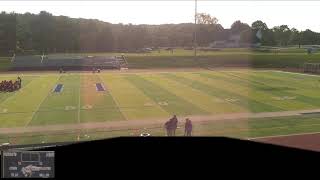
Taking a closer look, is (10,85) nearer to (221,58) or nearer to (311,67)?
(221,58)

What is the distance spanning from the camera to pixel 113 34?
871 cm

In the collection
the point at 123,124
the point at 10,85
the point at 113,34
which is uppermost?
the point at 113,34

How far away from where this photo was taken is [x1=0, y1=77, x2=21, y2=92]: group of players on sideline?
507 inches

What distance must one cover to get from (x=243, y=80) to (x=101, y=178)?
1216 cm

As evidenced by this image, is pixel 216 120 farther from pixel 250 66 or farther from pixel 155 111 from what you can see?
pixel 250 66

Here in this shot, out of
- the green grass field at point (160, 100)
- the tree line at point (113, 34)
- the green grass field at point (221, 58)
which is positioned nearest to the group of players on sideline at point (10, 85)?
the green grass field at point (160, 100)

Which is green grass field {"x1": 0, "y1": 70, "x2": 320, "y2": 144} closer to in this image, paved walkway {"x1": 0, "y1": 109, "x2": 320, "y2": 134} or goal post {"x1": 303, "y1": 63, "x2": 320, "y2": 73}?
paved walkway {"x1": 0, "y1": 109, "x2": 320, "y2": 134}
